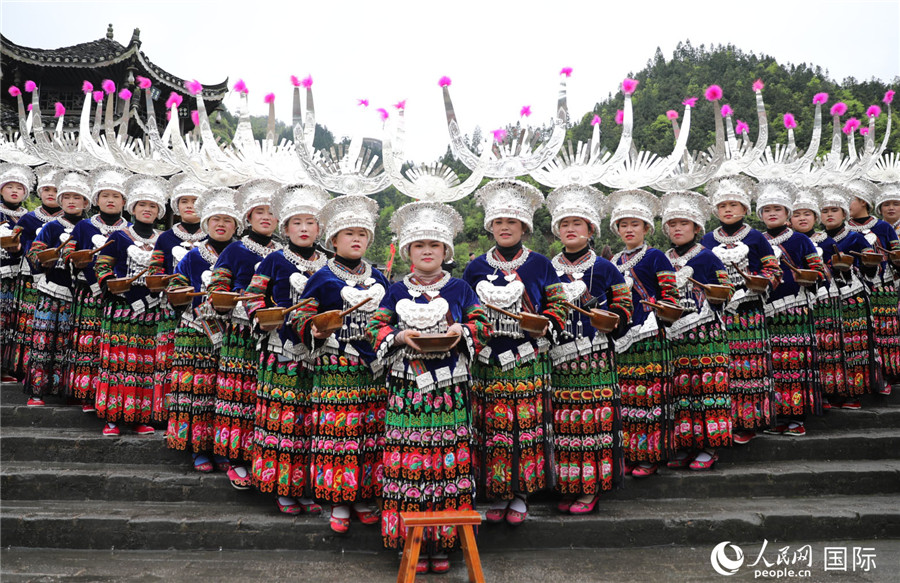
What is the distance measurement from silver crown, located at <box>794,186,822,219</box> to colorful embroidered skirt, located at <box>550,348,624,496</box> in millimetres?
3343

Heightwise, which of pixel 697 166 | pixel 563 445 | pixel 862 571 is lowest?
pixel 862 571

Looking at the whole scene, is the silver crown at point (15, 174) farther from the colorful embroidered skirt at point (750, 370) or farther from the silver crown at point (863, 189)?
the silver crown at point (863, 189)

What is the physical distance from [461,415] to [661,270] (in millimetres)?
2089

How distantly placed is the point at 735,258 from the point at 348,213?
136 inches

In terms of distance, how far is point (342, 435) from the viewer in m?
4.12

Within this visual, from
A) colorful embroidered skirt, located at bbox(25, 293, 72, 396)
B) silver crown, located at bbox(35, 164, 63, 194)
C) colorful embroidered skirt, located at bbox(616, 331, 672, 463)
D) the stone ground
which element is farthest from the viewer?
silver crown, located at bbox(35, 164, 63, 194)

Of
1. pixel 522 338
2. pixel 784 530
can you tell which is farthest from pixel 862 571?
pixel 522 338

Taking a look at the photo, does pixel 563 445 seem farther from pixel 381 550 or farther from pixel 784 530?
pixel 784 530

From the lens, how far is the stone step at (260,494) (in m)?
4.75

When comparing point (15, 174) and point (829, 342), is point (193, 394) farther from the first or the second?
point (829, 342)

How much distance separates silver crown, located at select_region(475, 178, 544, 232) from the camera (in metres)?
4.24

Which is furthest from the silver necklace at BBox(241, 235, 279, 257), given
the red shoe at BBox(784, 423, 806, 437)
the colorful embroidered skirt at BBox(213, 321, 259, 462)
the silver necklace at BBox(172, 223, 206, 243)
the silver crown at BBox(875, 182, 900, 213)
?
the silver crown at BBox(875, 182, 900, 213)

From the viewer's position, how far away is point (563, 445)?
4.38m

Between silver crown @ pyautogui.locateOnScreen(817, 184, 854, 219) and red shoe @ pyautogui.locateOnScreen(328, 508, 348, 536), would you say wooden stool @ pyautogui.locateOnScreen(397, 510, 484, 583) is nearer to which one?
red shoe @ pyautogui.locateOnScreen(328, 508, 348, 536)
